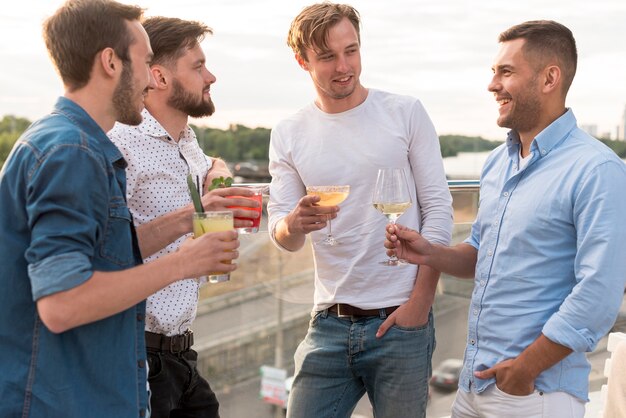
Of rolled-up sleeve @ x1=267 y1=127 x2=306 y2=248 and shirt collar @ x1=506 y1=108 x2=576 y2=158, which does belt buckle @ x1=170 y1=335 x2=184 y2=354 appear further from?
shirt collar @ x1=506 y1=108 x2=576 y2=158

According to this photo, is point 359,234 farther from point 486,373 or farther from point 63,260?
point 63,260

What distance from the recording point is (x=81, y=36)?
1.74 m

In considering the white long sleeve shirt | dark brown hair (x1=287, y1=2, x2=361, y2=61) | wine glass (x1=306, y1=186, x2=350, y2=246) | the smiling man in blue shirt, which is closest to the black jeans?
the white long sleeve shirt

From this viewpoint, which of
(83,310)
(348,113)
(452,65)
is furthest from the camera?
(452,65)

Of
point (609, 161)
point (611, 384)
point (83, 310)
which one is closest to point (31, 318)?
point (83, 310)

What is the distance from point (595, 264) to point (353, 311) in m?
0.93

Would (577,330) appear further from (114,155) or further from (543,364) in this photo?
(114,155)

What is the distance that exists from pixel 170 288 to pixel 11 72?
94.9 metres

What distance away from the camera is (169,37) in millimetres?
2516

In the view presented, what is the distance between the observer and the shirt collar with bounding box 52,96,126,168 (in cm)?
173

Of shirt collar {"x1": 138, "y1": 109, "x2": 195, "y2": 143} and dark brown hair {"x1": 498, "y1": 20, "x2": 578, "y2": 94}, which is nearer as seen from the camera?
dark brown hair {"x1": 498, "y1": 20, "x2": 578, "y2": 94}

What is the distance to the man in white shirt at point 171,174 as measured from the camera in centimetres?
239

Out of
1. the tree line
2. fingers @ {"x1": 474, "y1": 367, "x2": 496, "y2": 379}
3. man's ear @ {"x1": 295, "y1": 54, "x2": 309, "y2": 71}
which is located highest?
man's ear @ {"x1": 295, "y1": 54, "x2": 309, "y2": 71}

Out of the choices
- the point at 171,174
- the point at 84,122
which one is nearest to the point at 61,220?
the point at 84,122
